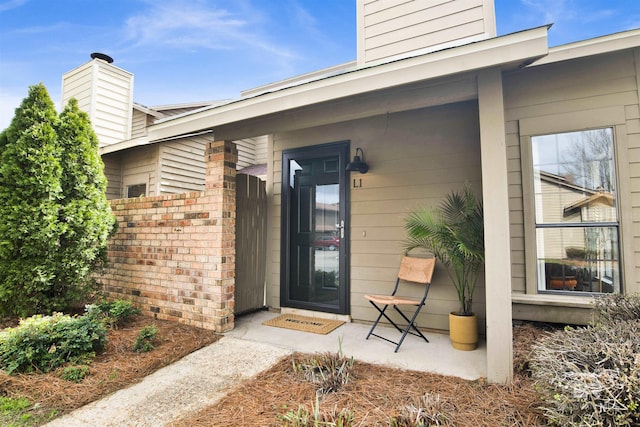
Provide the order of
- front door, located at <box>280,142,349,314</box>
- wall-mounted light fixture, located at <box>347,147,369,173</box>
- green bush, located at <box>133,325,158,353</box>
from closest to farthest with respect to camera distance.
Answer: green bush, located at <box>133,325,158,353</box> < wall-mounted light fixture, located at <box>347,147,369,173</box> < front door, located at <box>280,142,349,314</box>

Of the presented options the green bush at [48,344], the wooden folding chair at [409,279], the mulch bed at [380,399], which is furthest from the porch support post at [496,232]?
A: the green bush at [48,344]

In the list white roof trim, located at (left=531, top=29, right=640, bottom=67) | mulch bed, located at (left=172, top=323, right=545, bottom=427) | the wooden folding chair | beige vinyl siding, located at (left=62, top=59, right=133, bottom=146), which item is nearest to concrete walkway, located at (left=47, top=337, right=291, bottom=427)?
mulch bed, located at (left=172, top=323, right=545, bottom=427)

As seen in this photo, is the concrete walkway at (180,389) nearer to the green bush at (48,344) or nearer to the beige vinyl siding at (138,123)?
the green bush at (48,344)

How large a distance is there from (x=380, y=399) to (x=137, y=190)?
6237 millimetres

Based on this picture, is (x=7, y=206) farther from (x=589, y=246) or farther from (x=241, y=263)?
(x=589, y=246)

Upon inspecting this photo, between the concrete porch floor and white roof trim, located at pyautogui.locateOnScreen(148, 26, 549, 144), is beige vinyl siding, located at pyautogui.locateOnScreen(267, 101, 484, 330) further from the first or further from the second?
white roof trim, located at pyautogui.locateOnScreen(148, 26, 549, 144)

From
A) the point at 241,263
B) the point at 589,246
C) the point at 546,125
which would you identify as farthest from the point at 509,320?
the point at 241,263

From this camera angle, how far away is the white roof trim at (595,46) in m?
2.66

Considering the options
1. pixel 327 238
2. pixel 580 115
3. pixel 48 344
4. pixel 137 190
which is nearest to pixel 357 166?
pixel 327 238

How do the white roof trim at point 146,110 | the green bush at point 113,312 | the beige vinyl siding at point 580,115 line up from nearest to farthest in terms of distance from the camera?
the beige vinyl siding at point 580,115 → the green bush at point 113,312 → the white roof trim at point 146,110

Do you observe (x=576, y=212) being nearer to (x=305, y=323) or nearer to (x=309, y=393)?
(x=309, y=393)

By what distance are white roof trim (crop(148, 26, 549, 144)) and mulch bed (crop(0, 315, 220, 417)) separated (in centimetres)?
210

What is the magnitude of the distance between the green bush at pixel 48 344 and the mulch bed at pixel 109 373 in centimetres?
9

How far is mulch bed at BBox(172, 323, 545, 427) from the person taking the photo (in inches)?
74.0
